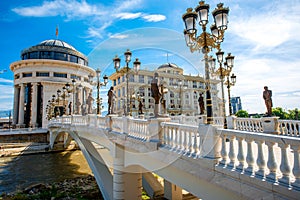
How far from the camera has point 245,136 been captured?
11.5 feet

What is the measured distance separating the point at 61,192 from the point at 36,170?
886cm

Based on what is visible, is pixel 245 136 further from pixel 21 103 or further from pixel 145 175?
pixel 21 103

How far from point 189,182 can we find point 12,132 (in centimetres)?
3879

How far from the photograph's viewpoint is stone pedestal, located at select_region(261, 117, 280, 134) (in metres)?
9.05

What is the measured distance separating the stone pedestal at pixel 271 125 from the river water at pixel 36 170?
17.8 m

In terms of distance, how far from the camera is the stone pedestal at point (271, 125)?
9055mm

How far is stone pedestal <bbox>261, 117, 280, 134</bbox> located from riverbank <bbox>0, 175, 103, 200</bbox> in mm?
11593

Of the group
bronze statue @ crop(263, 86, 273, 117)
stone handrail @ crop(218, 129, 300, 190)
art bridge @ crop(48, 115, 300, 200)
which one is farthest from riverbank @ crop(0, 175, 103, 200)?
stone handrail @ crop(218, 129, 300, 190)

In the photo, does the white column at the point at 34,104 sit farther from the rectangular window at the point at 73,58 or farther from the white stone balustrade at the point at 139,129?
the white stone balustrade at the point at 139,129

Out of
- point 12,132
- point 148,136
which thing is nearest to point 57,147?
point 12,132

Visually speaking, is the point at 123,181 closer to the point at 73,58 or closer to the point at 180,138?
the point at 180,138

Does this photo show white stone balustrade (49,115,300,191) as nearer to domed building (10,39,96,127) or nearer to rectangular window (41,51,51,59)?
domed building (10,39,96,127)

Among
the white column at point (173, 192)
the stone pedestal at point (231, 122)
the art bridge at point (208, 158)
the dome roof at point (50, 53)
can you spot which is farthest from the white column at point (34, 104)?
the stone pedestal at point (231, 122)

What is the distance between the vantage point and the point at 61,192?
14.4 metres
